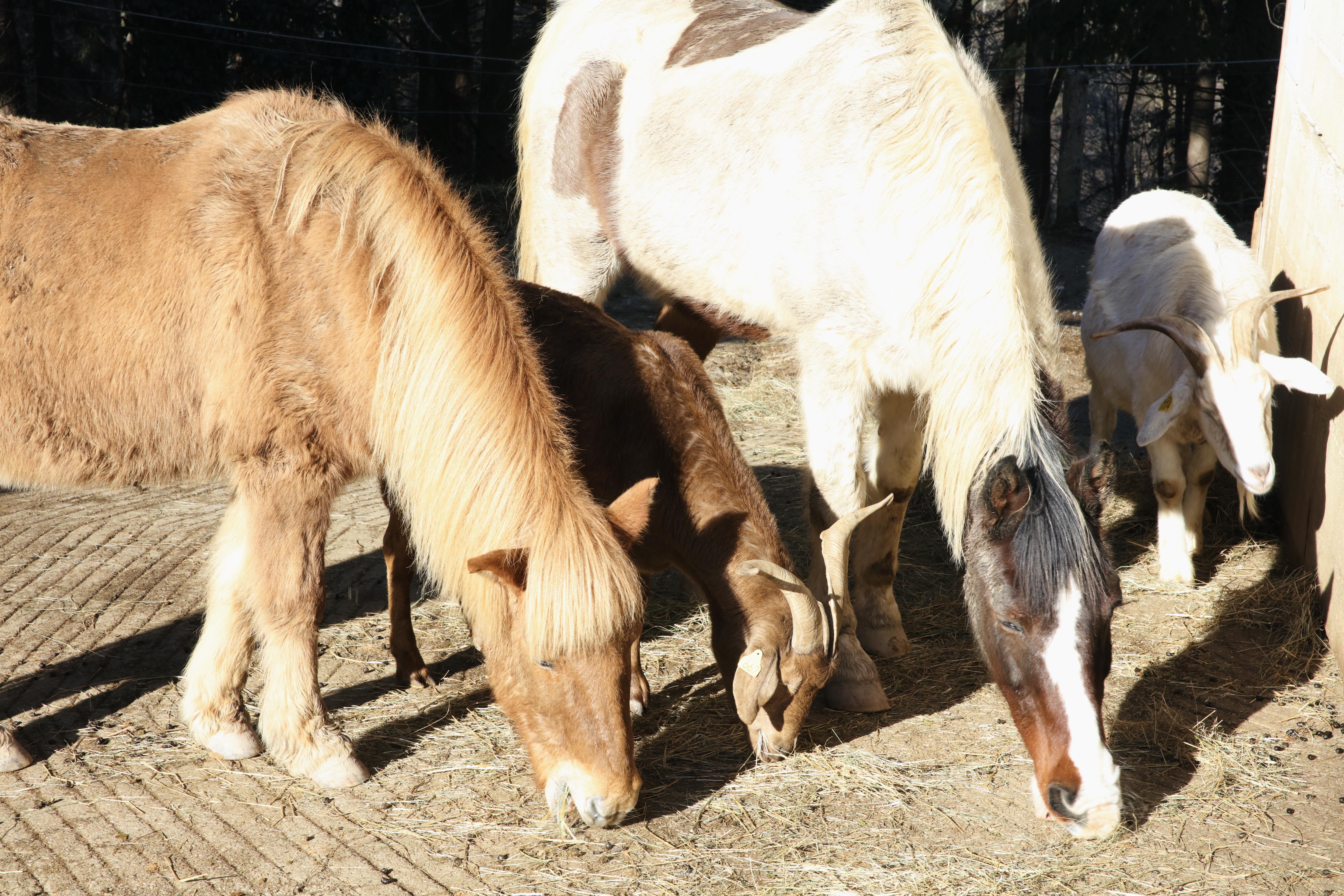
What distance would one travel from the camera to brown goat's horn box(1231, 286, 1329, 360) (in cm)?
424

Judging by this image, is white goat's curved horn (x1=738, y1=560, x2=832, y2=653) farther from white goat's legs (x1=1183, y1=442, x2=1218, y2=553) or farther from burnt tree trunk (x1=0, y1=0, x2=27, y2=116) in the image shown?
burnt tree trunk (x1=0, y1=0, x2=27, y2=116)

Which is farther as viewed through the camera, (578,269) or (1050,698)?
(578,269)

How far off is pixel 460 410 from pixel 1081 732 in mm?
1905

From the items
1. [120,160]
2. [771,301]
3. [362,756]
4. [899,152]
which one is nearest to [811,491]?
[771,301]

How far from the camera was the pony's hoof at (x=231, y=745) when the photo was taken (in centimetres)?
327

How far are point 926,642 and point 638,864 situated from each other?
1.90m

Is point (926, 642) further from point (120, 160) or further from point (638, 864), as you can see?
point (120, 160)

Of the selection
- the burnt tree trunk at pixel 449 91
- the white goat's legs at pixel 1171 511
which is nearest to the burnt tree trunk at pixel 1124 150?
the burnt tree trunk at pixel 449 91

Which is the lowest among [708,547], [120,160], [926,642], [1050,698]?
[926,642]

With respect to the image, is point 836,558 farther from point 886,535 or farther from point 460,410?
point 460,410

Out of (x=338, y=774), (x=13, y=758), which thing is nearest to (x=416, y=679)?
(x=338, y=774)

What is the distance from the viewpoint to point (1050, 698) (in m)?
2.87

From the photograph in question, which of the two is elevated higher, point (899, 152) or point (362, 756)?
point (899, 152)

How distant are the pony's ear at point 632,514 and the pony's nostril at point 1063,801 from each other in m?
1.32
